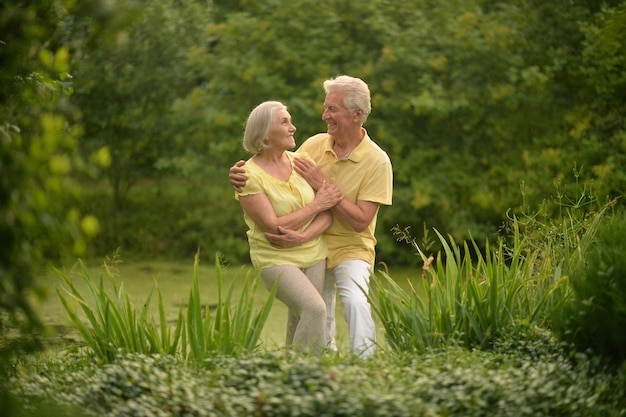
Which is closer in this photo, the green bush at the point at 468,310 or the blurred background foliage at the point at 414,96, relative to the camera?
the green bush at the point at 468,310

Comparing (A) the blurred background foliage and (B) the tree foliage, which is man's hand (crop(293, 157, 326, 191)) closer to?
(A) the blurred background foliage

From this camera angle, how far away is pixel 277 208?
4.86 meters

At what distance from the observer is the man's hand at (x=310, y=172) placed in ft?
16.4

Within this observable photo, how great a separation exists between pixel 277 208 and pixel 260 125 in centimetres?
40

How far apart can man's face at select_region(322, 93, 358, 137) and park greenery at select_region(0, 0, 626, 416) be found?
23.4 inches

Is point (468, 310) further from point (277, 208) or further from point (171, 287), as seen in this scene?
point (171, 287)

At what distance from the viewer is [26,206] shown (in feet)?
7.97

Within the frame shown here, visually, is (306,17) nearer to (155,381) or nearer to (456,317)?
(456,317)

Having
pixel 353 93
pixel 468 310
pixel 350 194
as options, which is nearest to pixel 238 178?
pixel 350 194

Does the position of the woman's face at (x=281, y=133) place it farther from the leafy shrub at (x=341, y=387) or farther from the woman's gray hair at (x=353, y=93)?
the leafy shrub at (x=341, y=387)

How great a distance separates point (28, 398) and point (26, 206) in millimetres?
1692

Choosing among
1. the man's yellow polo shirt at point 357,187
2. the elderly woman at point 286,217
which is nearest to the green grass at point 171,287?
the man's yellow polo shirt at point 357,187

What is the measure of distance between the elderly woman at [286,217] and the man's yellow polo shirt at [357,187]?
Result: 0.09 m

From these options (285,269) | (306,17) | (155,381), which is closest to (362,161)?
(285,269)
